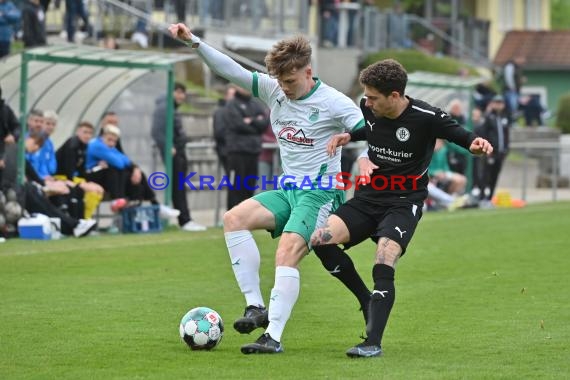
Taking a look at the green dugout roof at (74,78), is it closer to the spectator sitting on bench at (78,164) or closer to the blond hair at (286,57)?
the spectator sitting on bench at (78,164)

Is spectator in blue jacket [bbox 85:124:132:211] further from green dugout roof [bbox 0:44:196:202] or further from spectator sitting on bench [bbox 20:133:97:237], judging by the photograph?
green dugout roof [bbox 0:44:196:202]

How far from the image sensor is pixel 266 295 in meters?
11.8

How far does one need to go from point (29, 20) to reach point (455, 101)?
7790 mm

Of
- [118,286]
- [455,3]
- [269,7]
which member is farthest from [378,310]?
[455,3]

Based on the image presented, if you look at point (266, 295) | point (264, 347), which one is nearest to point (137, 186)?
A: point (266, 295)

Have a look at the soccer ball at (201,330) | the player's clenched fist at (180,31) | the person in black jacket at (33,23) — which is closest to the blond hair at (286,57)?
the player's clenched fist at (180,31)

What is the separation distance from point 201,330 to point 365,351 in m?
1.09

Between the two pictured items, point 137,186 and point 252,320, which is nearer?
point 252,320

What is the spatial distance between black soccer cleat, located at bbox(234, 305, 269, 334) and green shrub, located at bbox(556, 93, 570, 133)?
107ft

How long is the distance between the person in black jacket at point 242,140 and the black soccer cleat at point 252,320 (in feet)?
33.3

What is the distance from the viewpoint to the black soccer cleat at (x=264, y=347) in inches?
328

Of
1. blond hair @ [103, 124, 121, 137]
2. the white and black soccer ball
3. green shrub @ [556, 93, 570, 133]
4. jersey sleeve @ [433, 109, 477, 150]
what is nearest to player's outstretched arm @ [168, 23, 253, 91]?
jersey sleeve @ [433, 109, 477, 150]

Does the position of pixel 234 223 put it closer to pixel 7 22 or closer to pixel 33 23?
pixel 7 22

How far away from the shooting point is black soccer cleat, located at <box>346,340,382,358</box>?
8.19 m
